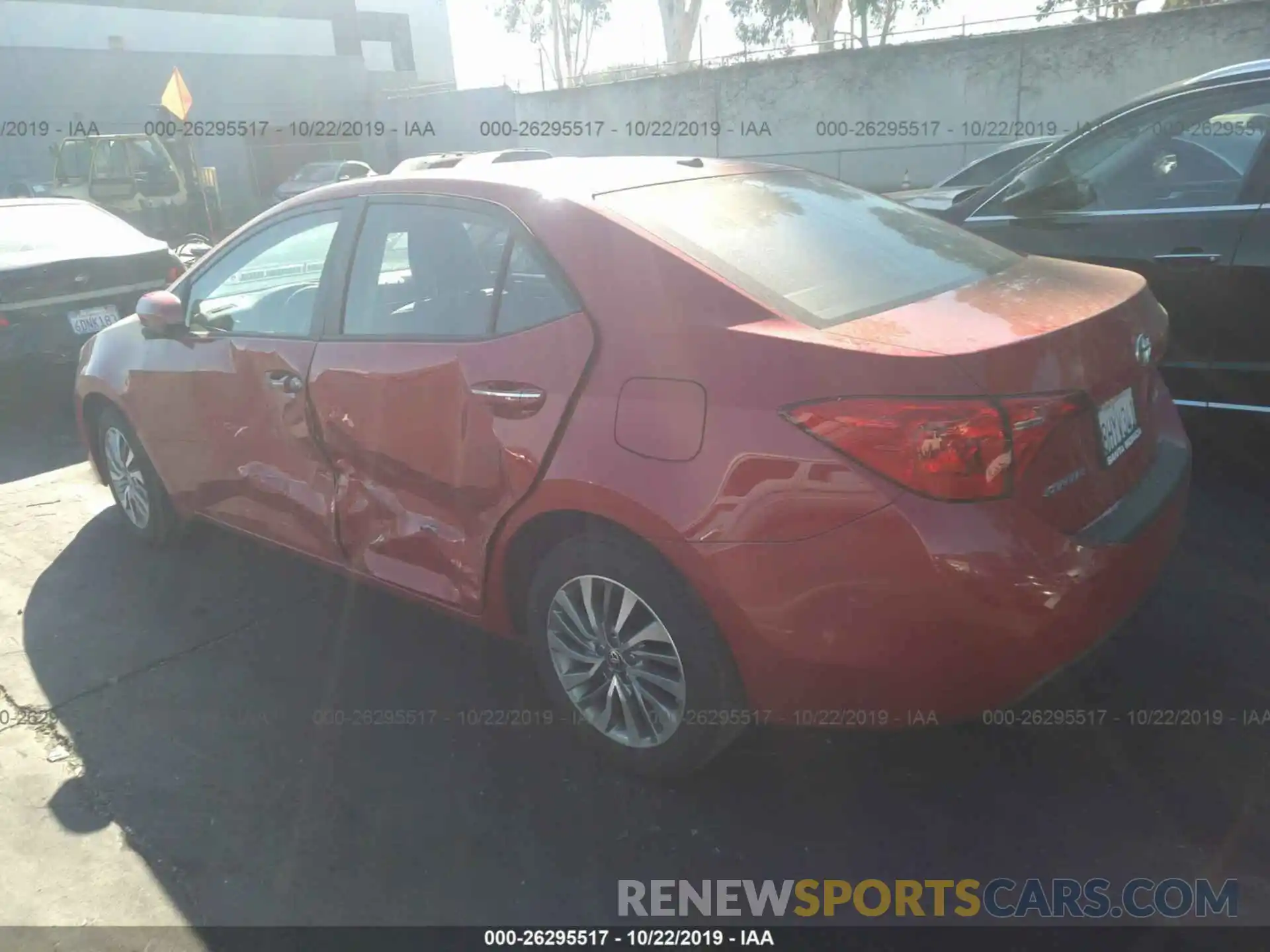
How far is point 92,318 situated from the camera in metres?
6.94

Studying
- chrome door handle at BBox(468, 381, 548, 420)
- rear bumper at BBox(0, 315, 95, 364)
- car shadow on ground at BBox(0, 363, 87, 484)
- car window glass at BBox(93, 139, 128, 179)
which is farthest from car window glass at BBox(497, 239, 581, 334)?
car window glass at BBox(93, 139, 128, 179)

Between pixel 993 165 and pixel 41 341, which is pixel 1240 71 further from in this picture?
pixel 41 341

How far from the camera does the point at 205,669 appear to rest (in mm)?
3596

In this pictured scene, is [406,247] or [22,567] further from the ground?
[406,247]

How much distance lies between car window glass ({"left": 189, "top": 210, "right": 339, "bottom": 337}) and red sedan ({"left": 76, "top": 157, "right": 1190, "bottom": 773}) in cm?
3

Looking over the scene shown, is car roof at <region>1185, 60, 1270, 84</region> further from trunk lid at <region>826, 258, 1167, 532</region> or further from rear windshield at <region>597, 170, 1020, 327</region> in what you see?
trunk lid at <region>826, 258, 1167, 532</region>

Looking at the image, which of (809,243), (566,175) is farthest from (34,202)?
(809,243)

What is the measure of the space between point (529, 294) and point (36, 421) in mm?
5879

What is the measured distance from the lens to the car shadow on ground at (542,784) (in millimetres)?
2490

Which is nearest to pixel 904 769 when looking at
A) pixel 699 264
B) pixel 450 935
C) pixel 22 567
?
pixel 450 935

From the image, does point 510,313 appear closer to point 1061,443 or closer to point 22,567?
point 1061,443

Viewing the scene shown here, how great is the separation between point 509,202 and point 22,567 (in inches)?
125

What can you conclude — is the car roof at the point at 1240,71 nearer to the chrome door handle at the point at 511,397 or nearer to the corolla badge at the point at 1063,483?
the corolla badge at the point at 1063,483

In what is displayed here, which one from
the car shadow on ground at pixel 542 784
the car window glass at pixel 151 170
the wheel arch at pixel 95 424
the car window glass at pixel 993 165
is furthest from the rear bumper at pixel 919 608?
the car window glass at pixel 151 170
